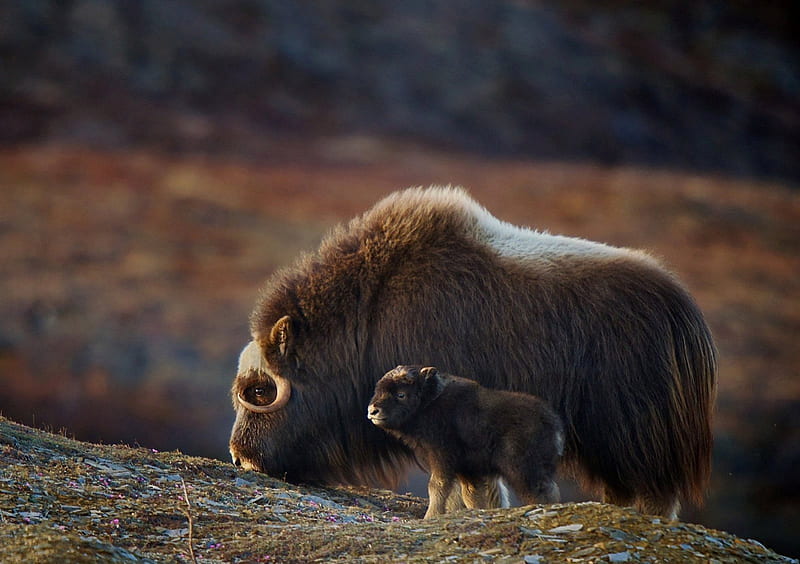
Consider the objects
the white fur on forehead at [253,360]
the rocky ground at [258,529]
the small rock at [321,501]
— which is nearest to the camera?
the rocky ground at [258,529]

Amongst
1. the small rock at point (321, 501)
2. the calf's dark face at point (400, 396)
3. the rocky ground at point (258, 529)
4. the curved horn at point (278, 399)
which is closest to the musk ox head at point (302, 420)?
the curved horn at point (278, 399)

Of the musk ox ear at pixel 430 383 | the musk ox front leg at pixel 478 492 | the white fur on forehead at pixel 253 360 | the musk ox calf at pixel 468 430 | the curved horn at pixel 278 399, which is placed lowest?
the musk ox front leg at pixel 478 492

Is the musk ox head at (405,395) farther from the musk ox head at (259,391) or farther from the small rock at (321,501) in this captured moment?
the musk ox head at (259,391)

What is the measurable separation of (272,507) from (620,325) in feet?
5.97

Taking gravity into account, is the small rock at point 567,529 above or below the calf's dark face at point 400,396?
below

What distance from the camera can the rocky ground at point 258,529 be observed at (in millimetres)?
3236

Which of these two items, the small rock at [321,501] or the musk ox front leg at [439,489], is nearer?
the musk ox front leg at [439,489]

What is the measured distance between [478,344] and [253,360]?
1.22 m

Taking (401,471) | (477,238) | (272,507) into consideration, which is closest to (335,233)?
(477,238)

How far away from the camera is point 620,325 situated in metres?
4.80

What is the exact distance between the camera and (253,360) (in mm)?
5320

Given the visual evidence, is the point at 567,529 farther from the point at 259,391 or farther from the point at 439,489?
the point at 259,391

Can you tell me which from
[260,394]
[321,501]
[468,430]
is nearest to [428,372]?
[468,430]

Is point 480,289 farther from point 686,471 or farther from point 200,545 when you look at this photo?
point 200,545
